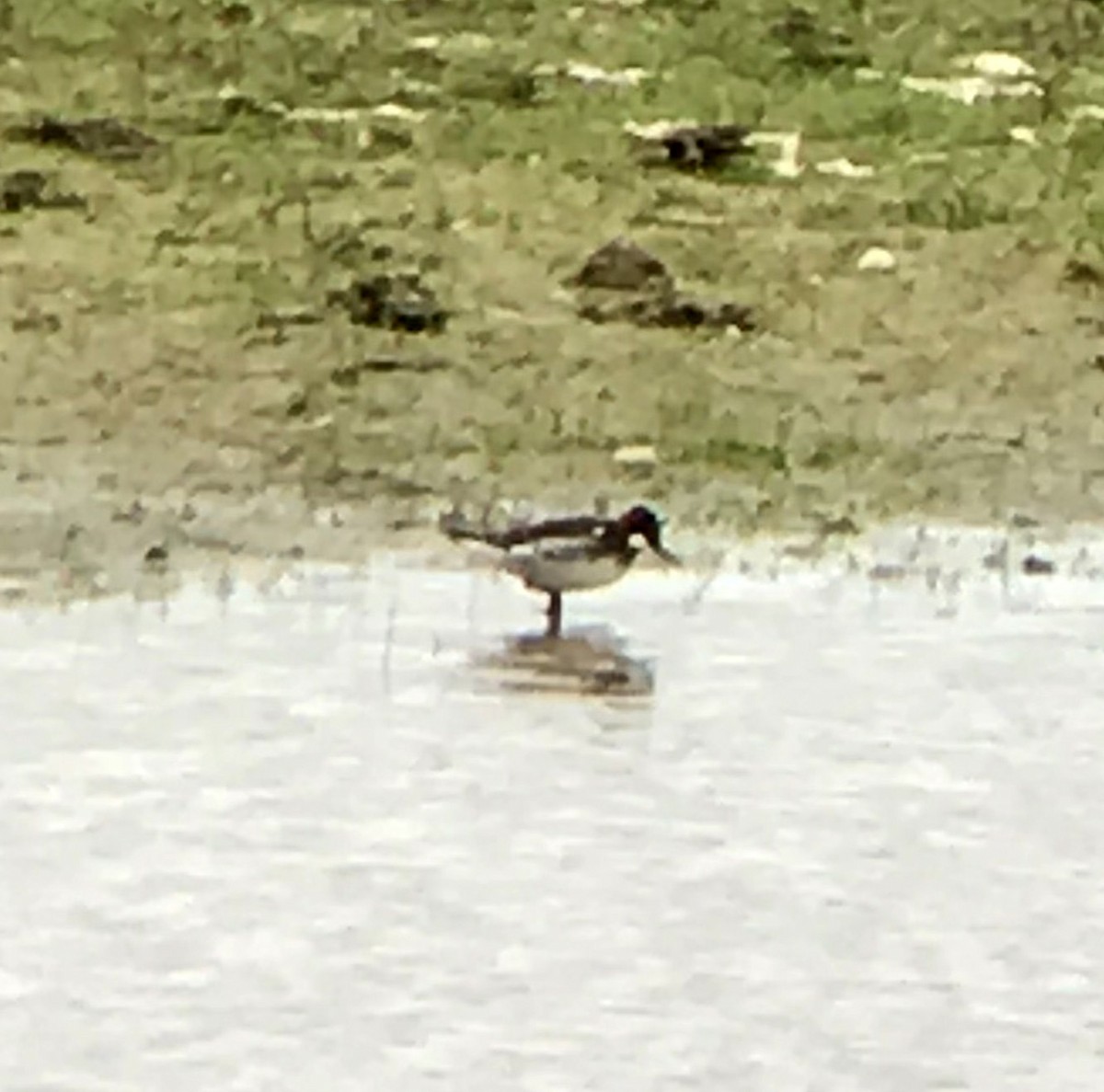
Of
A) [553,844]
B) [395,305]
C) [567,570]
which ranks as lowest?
[553,844]

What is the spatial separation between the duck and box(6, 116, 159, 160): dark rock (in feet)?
1.05

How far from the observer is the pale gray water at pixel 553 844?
96 cm

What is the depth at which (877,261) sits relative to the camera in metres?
1.41

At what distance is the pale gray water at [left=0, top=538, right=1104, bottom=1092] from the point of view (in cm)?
96

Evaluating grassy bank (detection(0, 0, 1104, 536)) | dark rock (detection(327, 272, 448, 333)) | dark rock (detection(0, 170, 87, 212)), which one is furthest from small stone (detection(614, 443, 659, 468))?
dark rock (detection(0, 170, 87, 212))

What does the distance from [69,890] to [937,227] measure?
0.65 m

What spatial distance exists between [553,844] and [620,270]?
418mm

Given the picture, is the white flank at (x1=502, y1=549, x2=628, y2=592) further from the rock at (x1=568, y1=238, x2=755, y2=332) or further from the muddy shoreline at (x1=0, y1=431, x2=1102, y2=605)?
the rock at (x1=568, y1=238, x2=755, y2=332)

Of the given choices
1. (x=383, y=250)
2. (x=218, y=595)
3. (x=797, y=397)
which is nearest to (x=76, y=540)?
(x=218, y=595)

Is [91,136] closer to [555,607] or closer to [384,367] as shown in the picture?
[384,367]

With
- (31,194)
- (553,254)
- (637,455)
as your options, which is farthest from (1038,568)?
(31,194)

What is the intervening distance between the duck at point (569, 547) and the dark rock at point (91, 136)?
12.6 inches

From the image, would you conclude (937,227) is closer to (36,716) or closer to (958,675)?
(958,675)

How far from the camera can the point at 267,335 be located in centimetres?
136
